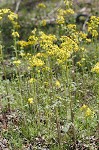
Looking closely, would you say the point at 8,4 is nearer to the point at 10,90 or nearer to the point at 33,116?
Answer: the point at 10,90

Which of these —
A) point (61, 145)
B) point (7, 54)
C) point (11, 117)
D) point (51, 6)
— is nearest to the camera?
point (61, 145)

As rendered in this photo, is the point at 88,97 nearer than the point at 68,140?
No

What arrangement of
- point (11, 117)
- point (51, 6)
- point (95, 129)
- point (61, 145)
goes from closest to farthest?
point (61, 145) < point (95, 129) < point (11, 117) < point (51, 6)

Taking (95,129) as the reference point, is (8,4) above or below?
above

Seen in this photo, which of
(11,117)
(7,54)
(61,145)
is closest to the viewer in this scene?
(61,145)

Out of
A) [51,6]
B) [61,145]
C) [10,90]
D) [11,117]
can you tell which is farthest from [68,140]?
[51,6]

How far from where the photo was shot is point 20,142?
217 inches

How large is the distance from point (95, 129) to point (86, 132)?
188 mm

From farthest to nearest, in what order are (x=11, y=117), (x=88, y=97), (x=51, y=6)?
(x=51, y=6) → (x=88, y=97) → (x=11, y=117)

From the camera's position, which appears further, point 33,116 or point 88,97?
point 88,97

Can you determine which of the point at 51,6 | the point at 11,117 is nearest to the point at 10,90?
the point at 11,117

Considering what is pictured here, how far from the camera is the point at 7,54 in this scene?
1019cm

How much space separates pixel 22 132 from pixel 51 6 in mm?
7074

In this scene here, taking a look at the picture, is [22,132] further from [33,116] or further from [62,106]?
[62,106]
